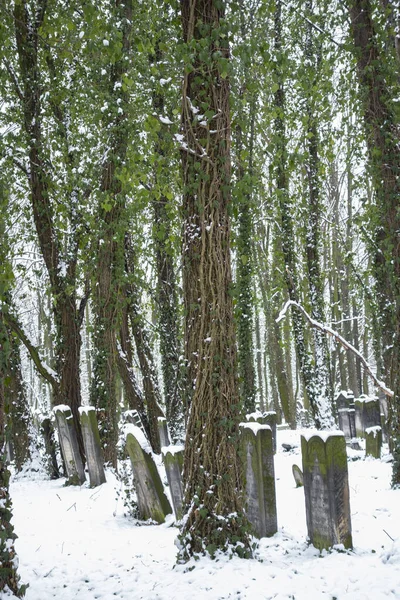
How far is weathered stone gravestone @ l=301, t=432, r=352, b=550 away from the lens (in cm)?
395

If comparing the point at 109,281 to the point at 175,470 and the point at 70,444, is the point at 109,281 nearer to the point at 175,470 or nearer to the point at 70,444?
the point at 70,444

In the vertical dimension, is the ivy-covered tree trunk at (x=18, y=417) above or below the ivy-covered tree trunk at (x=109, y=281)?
below

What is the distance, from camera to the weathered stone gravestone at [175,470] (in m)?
5.06

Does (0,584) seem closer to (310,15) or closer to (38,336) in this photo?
(310,15)

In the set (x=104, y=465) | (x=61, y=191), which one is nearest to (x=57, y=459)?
(x=104, y=465)

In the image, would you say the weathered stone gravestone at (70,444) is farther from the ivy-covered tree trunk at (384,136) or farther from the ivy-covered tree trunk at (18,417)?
the ivy-covered tree trunk at (384,136)

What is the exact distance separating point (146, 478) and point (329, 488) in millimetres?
2164

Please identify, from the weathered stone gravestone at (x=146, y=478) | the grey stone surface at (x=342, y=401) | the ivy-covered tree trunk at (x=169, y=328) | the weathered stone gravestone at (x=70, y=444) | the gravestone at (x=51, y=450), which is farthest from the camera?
the grey stone surface at (x=342, y=401)

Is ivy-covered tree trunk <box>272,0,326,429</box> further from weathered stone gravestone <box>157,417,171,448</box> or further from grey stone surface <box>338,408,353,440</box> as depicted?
weathered stone gravestone <box>157,417,171,448</box>

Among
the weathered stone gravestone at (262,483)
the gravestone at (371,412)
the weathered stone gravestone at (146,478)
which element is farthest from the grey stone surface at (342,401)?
the weathered stone gravestone at (262,483)

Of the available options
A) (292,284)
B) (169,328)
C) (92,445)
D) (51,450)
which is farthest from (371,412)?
(51,450)

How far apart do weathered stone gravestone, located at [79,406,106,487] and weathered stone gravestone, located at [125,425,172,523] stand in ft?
5.15

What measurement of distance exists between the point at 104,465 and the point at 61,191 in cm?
416

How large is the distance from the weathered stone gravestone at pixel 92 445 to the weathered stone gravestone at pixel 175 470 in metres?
2.01
